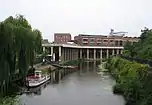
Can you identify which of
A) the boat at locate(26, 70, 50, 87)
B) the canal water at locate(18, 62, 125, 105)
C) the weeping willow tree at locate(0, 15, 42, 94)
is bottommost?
the canal water at locate(18, 62, 125, 105)

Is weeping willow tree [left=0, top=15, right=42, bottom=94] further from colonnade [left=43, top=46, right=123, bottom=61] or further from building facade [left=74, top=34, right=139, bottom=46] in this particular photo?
building facade [left=74, top=34, right=139, bottom=46]

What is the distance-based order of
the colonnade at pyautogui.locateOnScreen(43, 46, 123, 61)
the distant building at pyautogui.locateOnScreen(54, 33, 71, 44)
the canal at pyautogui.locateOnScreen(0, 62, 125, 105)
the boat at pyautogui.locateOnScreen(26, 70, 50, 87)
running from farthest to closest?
the distant building at pyautogui.locateOnScreen(54, 33, 71, 44) → the colonnade at pyautogui.locateOnScreen(43, 46, 123, 61) → the boat at pyautogui.locateOnScreen(26, 70, 50, 87) → the canal at pyautogui.locateOnScreen(0, 62, 125, 105)

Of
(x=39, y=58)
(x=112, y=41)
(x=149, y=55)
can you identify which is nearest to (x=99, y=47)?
(x=112, y=41)

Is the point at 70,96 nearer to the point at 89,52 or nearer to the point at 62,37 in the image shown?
the point at 89,52

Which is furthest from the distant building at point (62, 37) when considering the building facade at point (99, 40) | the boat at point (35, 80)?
the boat at point (35, 80)

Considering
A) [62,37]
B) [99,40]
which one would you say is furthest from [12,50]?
[62,37]

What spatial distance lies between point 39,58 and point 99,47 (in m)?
39.2

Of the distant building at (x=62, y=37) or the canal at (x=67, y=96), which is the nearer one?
the canal at (x=67, y=96)

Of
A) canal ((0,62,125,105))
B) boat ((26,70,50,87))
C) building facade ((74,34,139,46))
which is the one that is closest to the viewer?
canal ((0,62,125,105))

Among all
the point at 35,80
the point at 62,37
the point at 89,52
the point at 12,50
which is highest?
the point at 62,37

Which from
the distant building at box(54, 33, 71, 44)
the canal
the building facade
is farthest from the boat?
the distant building at box(54, 33, 71, 44)

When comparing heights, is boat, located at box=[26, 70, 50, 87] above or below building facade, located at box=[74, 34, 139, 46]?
below

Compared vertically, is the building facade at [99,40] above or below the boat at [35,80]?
above

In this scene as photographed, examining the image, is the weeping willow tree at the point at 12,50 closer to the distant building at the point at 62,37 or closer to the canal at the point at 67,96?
the canal at the point at 67,96
